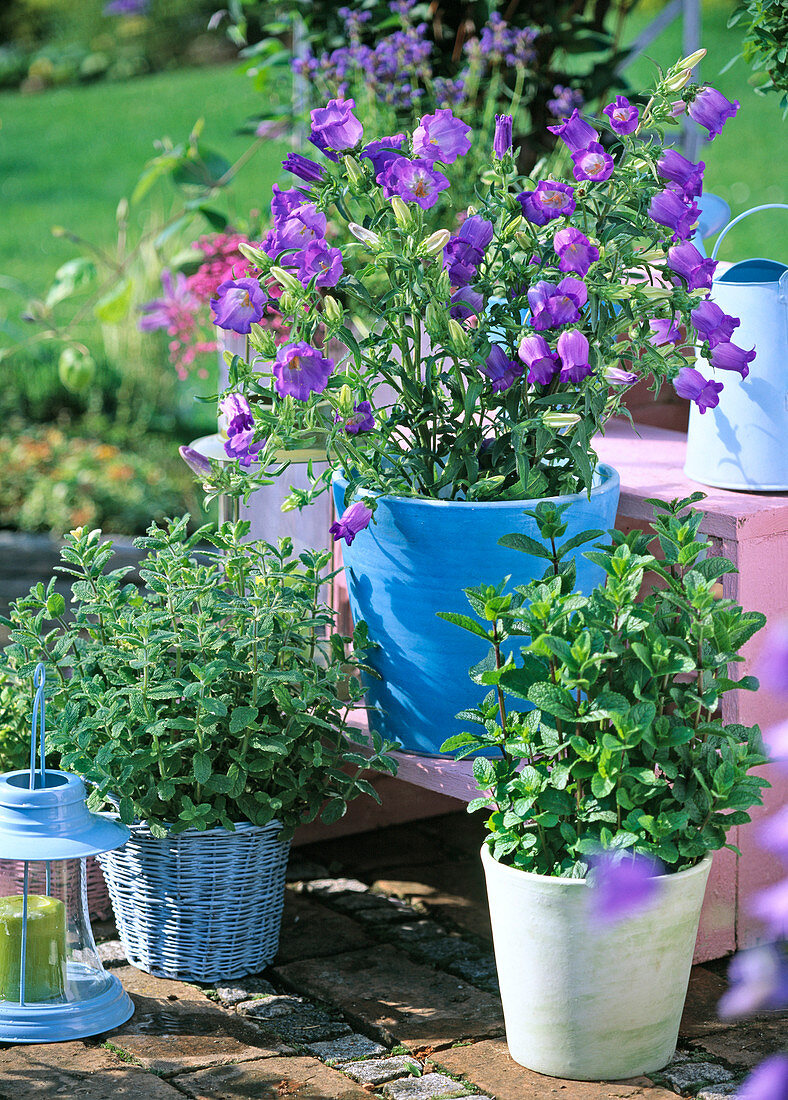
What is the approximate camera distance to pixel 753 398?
2.25 meters

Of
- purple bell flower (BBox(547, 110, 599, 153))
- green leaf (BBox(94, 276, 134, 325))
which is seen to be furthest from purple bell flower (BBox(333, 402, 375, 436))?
green leaf (BBox(94, 276, 134, 325))

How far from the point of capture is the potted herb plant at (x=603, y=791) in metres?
1.82

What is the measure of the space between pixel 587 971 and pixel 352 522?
2.17 ft

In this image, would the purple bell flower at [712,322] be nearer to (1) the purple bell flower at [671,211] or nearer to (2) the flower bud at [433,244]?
(1) the purple bell flower at [671,211]

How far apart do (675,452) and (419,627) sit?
74 centimetres

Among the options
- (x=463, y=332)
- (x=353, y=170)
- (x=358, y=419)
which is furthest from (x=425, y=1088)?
(x=353, y=170)

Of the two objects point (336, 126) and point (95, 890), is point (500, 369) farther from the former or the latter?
point (95, 890)

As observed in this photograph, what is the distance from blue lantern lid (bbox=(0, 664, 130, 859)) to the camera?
1.94 m

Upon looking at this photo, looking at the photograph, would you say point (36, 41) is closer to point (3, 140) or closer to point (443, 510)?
point (3, 140)

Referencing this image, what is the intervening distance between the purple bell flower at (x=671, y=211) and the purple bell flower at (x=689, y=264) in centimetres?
3

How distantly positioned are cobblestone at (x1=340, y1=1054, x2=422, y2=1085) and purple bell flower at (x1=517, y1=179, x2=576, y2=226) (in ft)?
3.80

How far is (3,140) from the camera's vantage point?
33.6ft

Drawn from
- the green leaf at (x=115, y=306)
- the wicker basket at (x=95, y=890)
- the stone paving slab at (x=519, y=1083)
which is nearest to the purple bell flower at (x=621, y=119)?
the stone paving slab at (x=519, y=1083)

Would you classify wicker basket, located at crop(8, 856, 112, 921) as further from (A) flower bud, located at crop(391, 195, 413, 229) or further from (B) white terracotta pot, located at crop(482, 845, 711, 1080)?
(A) flower bud, located at crop(391, 195, 413, 229)
